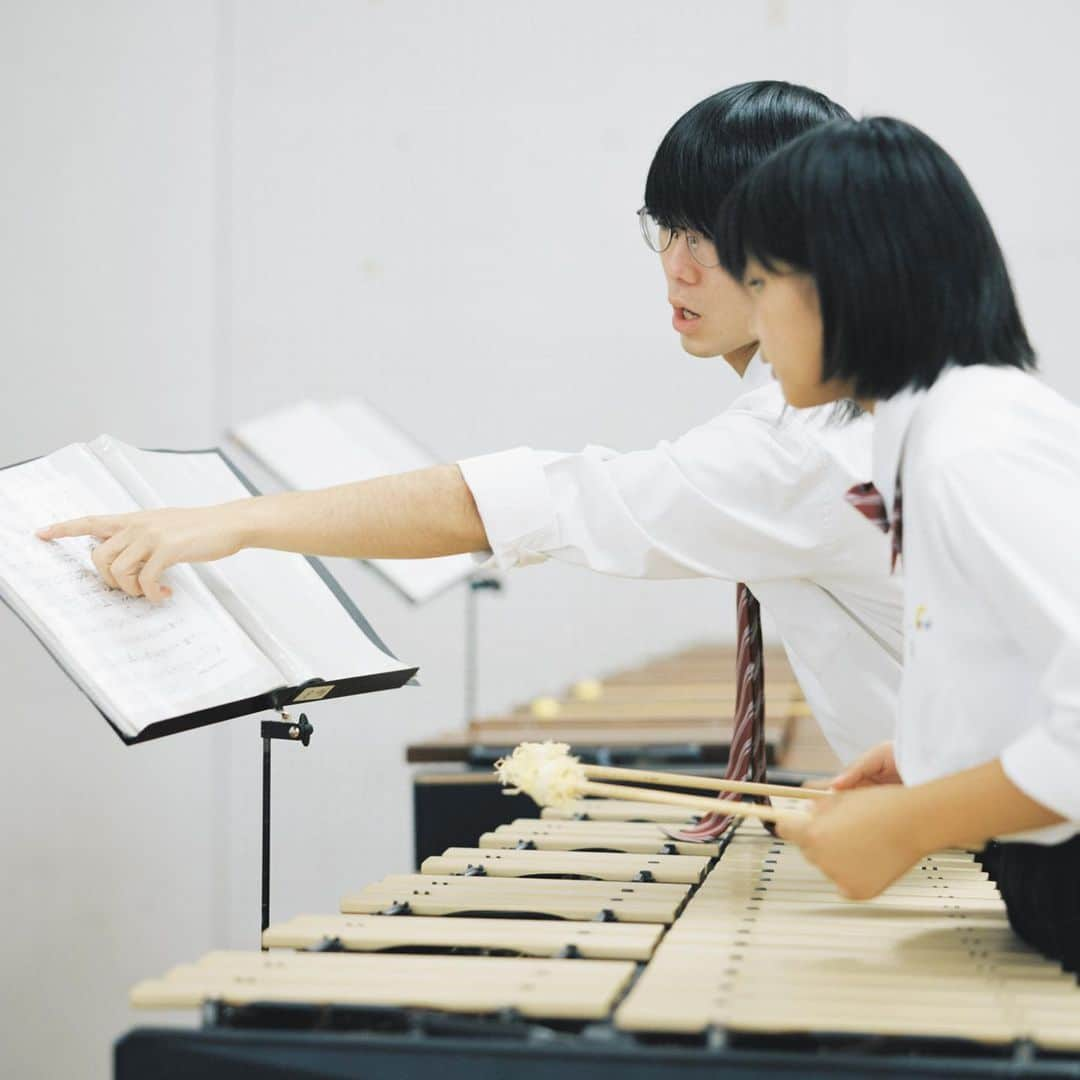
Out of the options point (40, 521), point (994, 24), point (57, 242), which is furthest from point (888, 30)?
point (40, 521)

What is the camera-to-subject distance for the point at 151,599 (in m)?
1.63

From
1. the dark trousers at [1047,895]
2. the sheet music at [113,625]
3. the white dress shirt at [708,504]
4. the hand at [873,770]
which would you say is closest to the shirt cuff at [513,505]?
the white dress shirt at [708,504]

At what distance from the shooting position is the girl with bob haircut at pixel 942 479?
1145mm

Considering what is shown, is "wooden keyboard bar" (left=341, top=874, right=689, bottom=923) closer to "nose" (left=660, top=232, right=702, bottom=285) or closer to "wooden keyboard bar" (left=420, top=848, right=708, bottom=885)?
"wooden keyboard bar" (left=420, top=848, right=708, bottom=885)

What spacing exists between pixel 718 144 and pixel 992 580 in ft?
2.84

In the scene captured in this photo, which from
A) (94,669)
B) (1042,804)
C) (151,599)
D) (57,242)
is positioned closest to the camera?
(1042,804)

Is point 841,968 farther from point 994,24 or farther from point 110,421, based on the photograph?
point 994,24

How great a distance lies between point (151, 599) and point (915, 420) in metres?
0.81

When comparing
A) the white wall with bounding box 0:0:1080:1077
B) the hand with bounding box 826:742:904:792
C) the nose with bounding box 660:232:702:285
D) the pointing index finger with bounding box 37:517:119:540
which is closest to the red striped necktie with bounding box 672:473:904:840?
the hand with bounding box 826:742:904:792

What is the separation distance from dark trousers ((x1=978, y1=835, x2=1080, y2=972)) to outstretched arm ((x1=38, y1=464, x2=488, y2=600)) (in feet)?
2.27

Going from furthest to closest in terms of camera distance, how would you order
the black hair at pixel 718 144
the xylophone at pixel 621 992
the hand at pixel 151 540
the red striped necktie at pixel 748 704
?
the red striped necktie at pixel 748 704, the black hair at pixel 718 144, the hand at pixel 151 540, the xylophone at pixel 621 992

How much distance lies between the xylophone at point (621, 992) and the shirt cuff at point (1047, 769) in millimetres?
151

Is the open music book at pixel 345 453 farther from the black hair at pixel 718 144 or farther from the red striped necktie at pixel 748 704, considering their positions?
the black hair at pixel 718 144

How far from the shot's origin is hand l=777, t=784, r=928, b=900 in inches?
47.9
